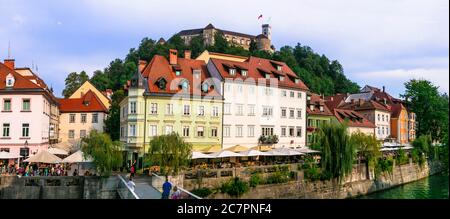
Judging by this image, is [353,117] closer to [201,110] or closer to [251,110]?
[251,110]

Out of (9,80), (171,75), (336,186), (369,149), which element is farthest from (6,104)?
(369,149)

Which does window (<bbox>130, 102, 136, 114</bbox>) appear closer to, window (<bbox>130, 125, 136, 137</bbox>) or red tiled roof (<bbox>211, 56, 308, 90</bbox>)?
window (<bbox>130, 125, 136, 137</bbox>)

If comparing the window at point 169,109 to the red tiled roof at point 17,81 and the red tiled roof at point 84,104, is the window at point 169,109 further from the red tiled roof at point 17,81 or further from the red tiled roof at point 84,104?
the red tiled roof at point 84,104

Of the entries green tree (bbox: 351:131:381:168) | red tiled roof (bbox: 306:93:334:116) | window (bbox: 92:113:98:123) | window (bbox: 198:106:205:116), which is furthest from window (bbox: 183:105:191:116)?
window (bbox: 92:113:98:123)

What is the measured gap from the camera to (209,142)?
2953 cm

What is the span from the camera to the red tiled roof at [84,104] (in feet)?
125

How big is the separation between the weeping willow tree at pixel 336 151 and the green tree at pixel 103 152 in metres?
11.6

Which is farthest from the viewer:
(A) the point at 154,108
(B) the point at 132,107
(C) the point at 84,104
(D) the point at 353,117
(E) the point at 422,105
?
(D) the point at 353,117

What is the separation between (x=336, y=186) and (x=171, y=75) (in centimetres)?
1291

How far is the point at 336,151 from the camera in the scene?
23953 mm

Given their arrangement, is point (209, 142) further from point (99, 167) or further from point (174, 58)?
point (99, 167)

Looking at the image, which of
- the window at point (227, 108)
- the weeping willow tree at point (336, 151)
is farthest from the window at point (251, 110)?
the weeping willow tree at point (336, 151)
